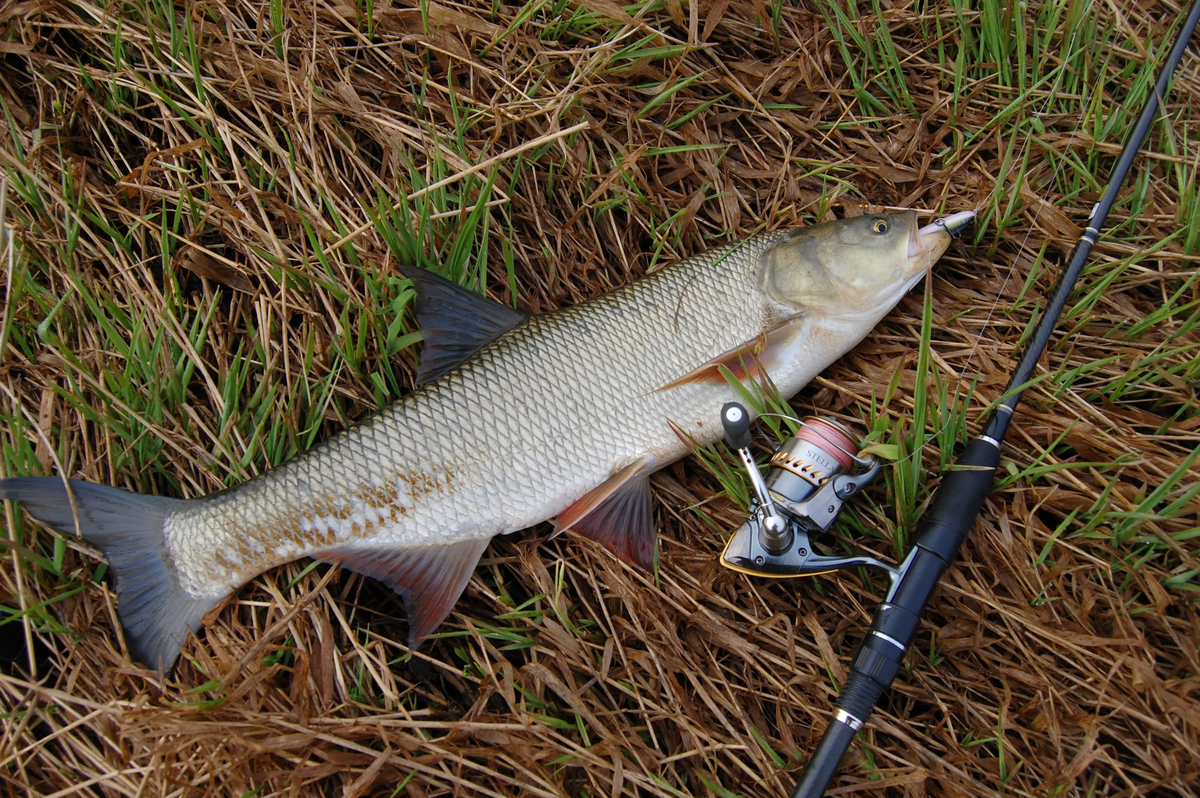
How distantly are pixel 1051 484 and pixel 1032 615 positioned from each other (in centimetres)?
41

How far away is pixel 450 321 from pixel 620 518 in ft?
2.78

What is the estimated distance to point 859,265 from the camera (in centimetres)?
228

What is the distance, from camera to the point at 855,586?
210 cm

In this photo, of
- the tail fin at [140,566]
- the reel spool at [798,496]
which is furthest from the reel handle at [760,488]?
the tail fin at [140,566]

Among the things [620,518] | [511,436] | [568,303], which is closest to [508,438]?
[511,436]

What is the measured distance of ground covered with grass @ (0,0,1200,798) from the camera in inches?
73.7

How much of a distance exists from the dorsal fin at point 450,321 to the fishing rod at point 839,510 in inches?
33.2

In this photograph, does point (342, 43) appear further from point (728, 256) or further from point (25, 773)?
point (25, 773)

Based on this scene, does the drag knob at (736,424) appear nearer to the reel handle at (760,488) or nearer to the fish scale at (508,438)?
the reel handle at (760,488)

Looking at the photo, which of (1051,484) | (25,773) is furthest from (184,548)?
(1051,484)

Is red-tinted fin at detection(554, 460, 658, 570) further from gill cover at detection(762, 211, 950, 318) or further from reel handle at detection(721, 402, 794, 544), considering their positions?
gill cover at detection(762, 211, 950, 318)

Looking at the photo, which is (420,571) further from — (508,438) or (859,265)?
(859,265)

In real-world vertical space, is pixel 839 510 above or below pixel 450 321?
below

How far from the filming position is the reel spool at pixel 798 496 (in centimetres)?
191
